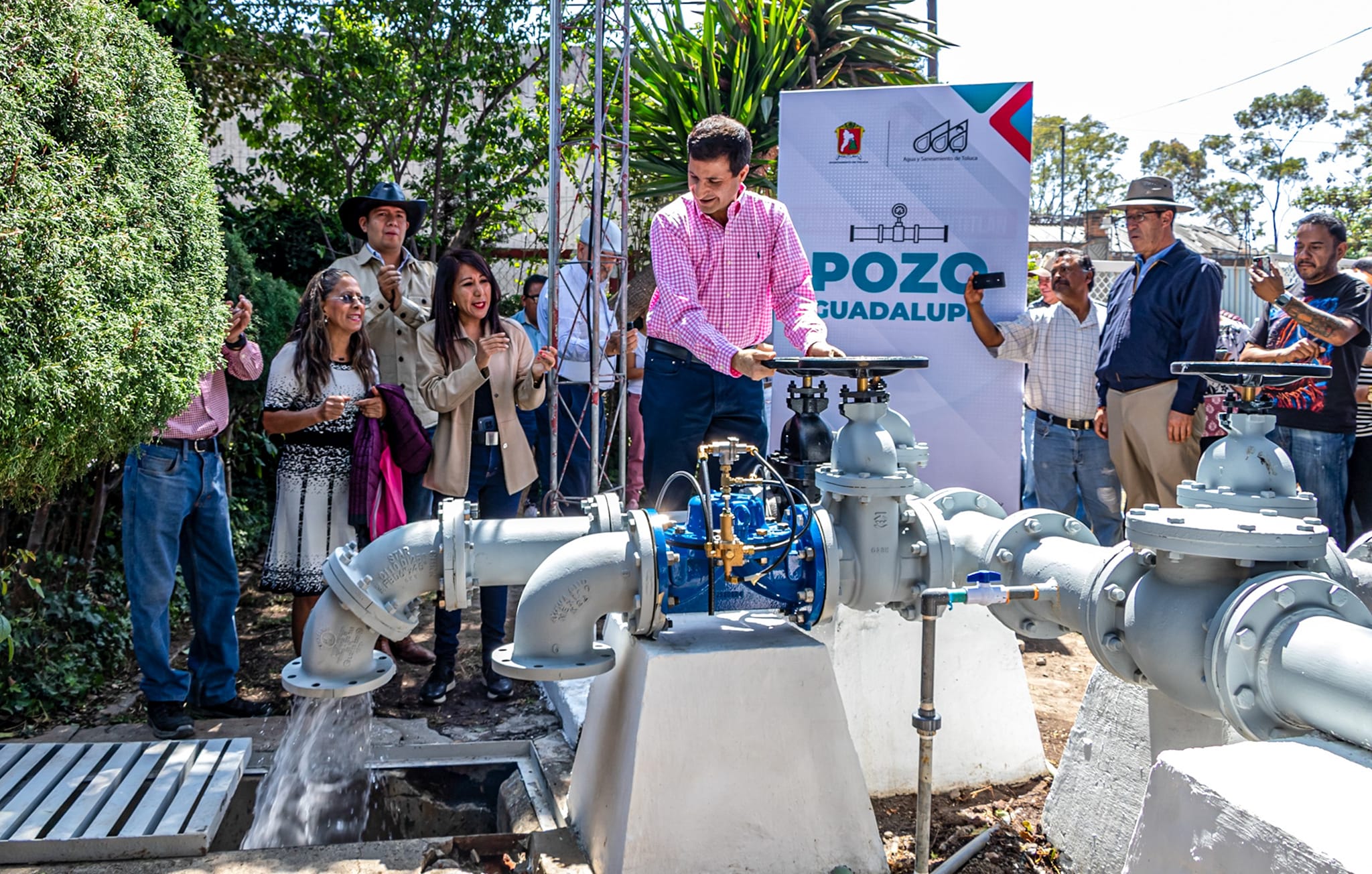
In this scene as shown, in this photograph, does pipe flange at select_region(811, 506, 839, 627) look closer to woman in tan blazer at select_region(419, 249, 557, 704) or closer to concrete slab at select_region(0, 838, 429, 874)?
concrete slab at select_region(0, 838, 429, 874)

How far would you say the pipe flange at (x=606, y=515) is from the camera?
9.36ft

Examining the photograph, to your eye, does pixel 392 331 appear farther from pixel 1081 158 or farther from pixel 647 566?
pixel 1081 158

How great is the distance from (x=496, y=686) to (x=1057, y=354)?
3183mm

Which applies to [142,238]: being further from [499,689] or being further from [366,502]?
[499,689]

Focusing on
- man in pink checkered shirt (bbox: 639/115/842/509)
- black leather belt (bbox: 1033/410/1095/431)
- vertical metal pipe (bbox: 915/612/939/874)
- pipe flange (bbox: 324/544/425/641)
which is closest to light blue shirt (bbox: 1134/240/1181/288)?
black leather belt (bbox: 1033/410/1095/431)

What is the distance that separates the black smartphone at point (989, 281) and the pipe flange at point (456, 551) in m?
3.20

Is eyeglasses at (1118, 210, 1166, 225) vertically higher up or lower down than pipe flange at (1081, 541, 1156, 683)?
higher up

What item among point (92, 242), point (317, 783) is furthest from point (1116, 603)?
point (317, 783)

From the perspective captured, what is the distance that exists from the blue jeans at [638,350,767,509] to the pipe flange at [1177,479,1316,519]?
1.50m

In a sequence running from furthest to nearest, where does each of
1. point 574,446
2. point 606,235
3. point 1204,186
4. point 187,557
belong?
point 1204,186 < point 606,235 < point 574,446 < point 187,557

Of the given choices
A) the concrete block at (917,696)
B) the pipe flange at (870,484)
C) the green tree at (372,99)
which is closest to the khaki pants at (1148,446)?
the concrete block at (917,696)

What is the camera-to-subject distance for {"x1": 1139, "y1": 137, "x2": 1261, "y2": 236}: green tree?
34594 millimetres

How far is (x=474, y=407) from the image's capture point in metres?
4.55

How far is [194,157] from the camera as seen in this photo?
3.42 metres
